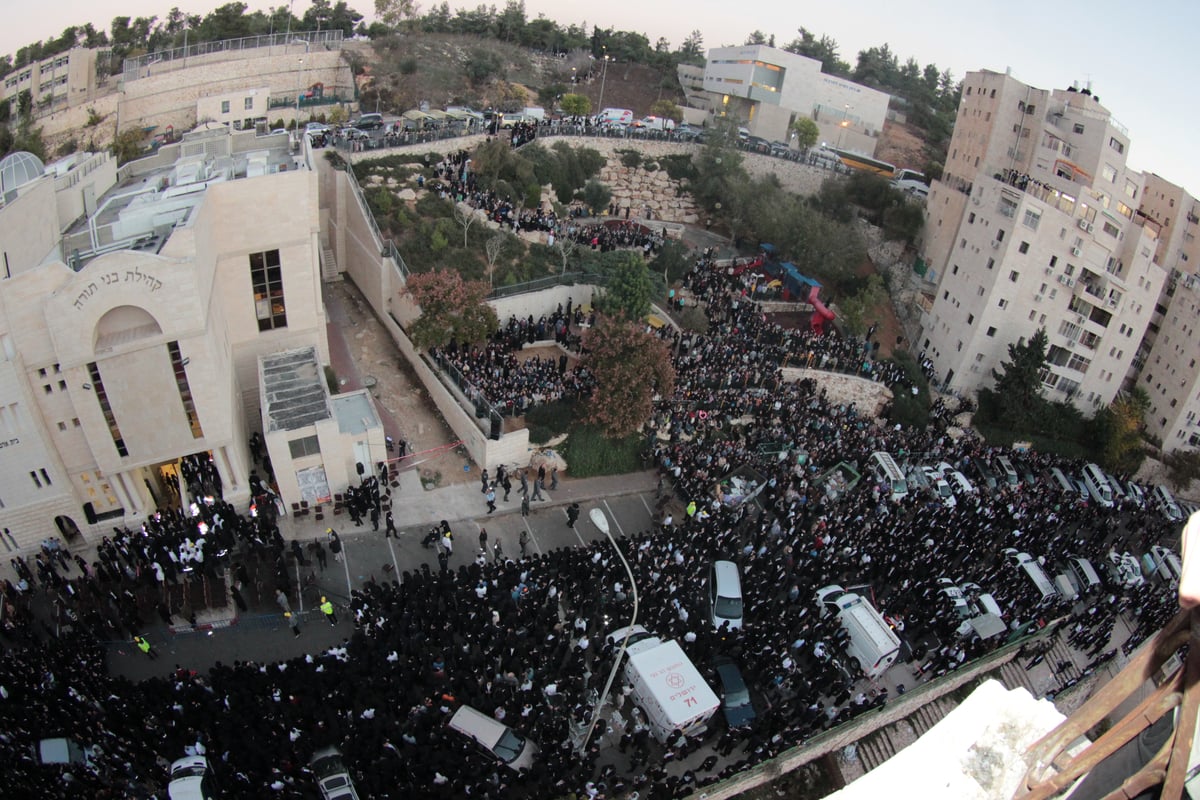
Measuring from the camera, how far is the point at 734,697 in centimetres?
1719

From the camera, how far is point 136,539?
18062 millimetres

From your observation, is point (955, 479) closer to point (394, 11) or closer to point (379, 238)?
point (379, 238)

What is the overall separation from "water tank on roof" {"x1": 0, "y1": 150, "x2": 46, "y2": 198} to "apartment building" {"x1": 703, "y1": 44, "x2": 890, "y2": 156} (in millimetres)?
46065

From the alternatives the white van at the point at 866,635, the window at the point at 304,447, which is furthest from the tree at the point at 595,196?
the white van at the point at 866,635

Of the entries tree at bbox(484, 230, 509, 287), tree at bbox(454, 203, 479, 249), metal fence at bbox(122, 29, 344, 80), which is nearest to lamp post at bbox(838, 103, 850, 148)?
metal fence at bbox(122, 29, 344, 80)

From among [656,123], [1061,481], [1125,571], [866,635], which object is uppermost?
[656,123]

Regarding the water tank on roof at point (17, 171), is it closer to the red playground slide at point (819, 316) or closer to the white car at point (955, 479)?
the white car at point (955, 479)

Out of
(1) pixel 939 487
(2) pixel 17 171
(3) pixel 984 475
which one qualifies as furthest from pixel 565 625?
(3) pixel 984 475

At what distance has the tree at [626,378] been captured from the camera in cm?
2445

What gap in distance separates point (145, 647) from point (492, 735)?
26.7ft

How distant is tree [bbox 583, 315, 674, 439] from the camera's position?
24453mm

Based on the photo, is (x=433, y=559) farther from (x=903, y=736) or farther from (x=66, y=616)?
(x=903, y=736)

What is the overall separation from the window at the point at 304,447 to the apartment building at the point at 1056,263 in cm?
2851

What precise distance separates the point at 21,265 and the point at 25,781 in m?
11.2
